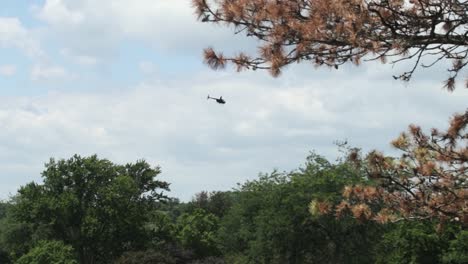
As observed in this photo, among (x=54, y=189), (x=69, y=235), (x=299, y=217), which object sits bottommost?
(x=299, y=217)

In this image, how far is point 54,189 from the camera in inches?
2089

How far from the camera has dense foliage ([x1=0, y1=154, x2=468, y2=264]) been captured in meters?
31.2

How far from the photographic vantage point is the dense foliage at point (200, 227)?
3119 cm

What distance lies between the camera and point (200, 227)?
63125mm

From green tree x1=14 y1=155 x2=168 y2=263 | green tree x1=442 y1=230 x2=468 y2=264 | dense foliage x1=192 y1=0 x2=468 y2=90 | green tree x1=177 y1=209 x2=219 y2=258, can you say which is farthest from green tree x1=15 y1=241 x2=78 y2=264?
dense foliage x1=192 y1=0 x2=468 y2=90

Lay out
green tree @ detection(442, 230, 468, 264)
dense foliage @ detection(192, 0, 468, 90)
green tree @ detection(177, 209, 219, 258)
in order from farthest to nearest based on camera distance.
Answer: green tree @ detection(177, 209, 219, 258) < green tree @ detection(442, 230, 468, 264) < dense foliage @ detection(192, 0, 468, 90)

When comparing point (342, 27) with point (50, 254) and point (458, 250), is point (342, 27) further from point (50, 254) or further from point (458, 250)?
point (50, 254)

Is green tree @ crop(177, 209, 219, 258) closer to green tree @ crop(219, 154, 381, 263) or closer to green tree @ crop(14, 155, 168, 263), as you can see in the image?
green tree @ crop(14, 155, 168, 263)

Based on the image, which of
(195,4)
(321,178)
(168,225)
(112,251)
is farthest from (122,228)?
(195,4)

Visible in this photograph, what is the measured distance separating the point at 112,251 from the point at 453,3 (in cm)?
4684

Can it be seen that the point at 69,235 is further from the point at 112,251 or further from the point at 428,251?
the point at 428,251

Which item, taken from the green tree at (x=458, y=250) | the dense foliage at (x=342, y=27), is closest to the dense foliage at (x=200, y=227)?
the green tree at (x=458, y=250)

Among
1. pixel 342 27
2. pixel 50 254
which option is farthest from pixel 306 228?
pixel 342 27

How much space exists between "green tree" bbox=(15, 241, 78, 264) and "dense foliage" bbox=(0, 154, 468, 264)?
0.22ft
